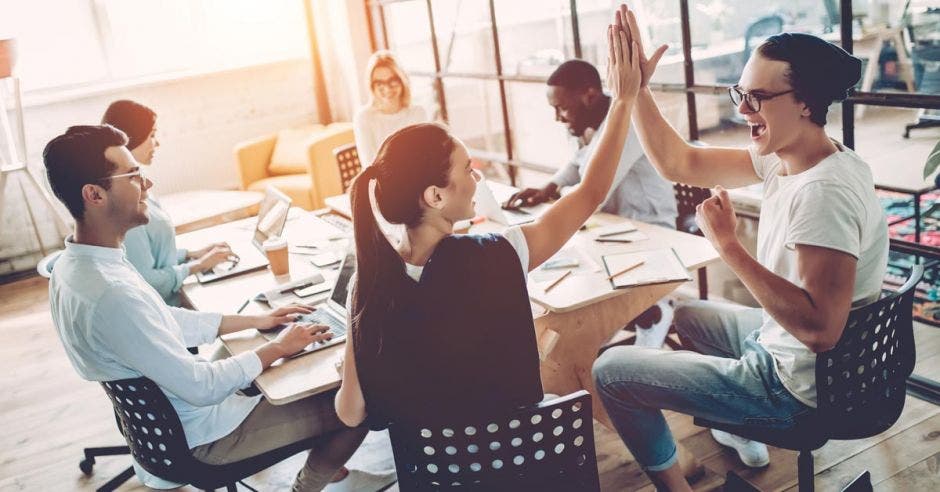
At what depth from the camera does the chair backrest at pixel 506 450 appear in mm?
1649

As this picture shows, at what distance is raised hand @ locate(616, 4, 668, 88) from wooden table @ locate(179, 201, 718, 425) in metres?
0.65

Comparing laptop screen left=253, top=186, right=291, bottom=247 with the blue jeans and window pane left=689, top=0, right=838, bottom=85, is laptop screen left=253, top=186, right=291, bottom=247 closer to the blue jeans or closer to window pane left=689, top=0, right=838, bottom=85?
the blue jeans

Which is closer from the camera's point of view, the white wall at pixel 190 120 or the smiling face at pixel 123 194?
the smiling face at pixel 123 194

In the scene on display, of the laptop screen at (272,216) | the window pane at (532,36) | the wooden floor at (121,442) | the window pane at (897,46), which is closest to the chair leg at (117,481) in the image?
the wooden floor at (121,442)

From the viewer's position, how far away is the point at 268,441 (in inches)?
89.0

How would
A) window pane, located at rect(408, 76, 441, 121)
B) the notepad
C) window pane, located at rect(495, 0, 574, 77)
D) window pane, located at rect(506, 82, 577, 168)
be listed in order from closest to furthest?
1. the notepad
2. window pane, located at rect(495, 0, 574, 77)
3. window pane, located at rect(506, 82, 577, 168)
4. window pane, located at rect(408, 76, 441, 121)

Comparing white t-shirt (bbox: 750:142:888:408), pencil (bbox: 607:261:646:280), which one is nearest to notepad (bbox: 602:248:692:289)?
pencil (bbox: 607:261:646:280)

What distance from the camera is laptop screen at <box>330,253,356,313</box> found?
8.12ft

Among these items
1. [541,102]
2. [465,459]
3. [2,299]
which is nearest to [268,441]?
[465,459]

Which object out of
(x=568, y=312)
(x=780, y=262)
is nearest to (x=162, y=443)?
(x=568, y=312)

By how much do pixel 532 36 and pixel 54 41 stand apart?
3.68 m

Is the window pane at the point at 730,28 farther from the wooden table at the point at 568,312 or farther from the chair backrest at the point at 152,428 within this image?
the chair backrest at the point at 152,428

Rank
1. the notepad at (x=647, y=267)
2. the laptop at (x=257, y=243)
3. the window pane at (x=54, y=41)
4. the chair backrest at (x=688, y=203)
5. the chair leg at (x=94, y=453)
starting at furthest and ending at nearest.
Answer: the window pane at (x=54, y=41) < the chair backrest at (x=688, y=203) < the chair leg at (x=94, y=453) < the laptop at (x=257, y=243) < the notepad at (x=647, y=267)

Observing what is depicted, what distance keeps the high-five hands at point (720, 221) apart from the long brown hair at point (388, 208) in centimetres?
60
